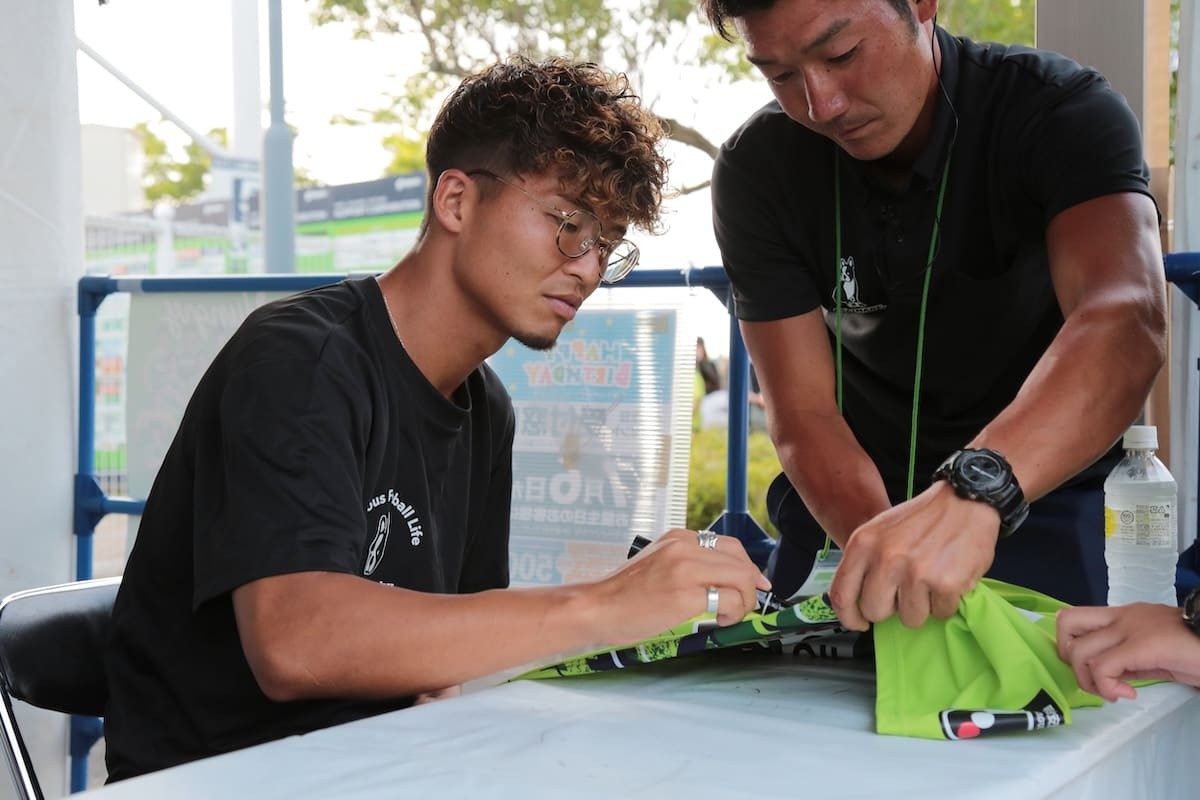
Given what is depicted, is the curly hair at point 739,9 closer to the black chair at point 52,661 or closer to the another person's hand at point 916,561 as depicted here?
the another person's hand at point 916,561

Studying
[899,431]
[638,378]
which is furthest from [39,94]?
[899,431]

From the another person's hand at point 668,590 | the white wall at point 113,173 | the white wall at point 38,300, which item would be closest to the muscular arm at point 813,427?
the another person's hand at point 668,590

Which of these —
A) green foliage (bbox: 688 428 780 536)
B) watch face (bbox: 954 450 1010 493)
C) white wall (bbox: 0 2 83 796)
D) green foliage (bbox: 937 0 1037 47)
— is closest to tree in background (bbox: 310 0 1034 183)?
green foliage (bbox: 937 0 1037 47)

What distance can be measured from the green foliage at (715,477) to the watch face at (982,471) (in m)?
5.26

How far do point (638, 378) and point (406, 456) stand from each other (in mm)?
1316

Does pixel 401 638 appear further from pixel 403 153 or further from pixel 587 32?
pixel 403 153

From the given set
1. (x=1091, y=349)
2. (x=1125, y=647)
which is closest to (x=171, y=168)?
(x=1091, y=349)

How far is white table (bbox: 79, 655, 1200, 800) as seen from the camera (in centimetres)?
104

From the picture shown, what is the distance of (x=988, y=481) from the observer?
4.63 ft

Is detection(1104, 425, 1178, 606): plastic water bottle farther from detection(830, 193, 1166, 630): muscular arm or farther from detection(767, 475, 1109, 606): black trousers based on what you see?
detection(830, 193, 1166, 630): muscular arm

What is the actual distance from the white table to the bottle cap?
723mm

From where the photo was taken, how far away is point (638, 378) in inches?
118

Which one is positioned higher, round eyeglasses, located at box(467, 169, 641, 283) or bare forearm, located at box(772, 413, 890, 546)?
round eyeglasses, located at box(467, 169, 641, 283)

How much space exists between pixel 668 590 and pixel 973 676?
0.34 m
